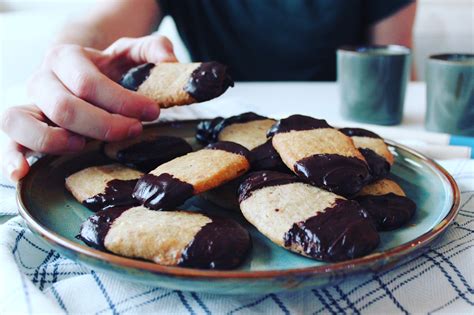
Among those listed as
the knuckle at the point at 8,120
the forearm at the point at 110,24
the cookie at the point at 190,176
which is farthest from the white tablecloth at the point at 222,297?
the forearm at the point at 110,24

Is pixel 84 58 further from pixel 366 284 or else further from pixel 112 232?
pixel 366 284

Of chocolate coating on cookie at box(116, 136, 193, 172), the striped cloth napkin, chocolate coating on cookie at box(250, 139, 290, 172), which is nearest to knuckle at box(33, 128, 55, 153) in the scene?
chocolate coating on cookie at box(116, 136, 193, 172)

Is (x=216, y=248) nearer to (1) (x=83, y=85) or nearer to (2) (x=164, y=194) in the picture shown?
(2) (x=164, y=194)

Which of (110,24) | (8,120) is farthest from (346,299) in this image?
(110,24)

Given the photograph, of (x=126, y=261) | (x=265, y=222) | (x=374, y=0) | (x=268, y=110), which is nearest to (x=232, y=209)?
(x=265, y=222)

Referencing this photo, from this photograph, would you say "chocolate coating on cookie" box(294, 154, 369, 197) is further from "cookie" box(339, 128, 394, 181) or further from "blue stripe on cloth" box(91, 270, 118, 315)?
"blue stripe on cloth" box(91, 270, 118, 315)

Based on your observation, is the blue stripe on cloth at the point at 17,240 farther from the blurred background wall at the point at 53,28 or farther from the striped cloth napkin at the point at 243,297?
the blurred background wall at the point at 53,28
